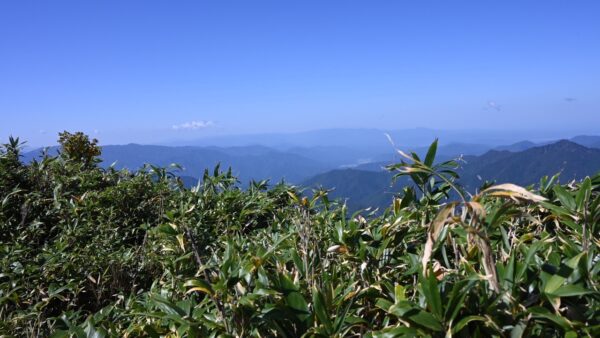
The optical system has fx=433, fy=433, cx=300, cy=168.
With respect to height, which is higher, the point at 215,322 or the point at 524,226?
the point at 524,226

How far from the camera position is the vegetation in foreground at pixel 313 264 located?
1332 mm

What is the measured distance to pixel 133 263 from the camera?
296 cm

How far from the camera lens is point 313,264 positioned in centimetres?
181

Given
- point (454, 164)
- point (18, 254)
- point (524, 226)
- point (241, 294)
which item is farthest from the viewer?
point (18, 254)

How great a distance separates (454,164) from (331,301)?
119 centimetres

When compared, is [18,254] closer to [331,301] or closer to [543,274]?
[331,301]

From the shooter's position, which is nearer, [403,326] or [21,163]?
[403,326]

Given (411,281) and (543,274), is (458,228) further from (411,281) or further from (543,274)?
(543,274)

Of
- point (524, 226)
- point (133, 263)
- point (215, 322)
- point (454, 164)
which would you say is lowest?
point (133, 263)

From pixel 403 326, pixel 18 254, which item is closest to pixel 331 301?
pixel 403 326

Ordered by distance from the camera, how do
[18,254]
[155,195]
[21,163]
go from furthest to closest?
[21,163] < [155,195] < [18,254]

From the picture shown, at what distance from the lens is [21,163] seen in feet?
16.9

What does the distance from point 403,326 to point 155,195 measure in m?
3.35

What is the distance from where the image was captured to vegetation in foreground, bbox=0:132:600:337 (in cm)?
133
